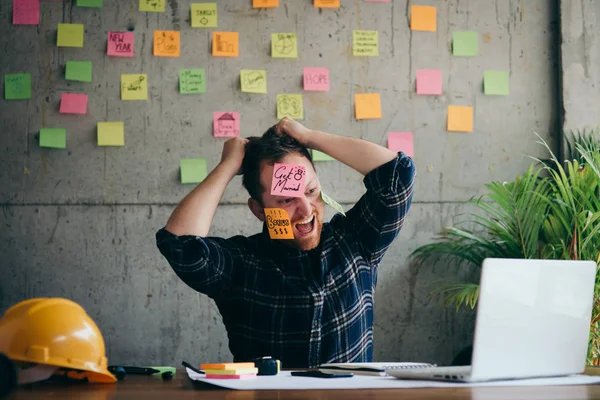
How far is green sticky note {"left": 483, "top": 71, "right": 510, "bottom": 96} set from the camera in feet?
10.3

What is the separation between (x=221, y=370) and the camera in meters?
1.35

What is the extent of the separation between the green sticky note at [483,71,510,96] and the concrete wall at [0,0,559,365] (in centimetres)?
3

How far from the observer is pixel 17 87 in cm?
299

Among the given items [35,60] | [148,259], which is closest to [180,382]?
[148,259]

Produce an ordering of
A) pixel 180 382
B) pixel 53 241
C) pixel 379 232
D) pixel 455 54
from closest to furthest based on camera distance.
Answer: pixel 180 382 → pixel 379 232 → pixel 53 241 → pixel 455 54

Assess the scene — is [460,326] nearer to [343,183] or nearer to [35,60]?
[343,183]

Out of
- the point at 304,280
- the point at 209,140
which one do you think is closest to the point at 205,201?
the point at 304,280

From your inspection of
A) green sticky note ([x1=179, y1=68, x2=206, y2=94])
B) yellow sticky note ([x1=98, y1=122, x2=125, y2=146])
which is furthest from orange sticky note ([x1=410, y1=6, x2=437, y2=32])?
yellow sticky note ([x1=98, y1=122, x2=125, y2=146])

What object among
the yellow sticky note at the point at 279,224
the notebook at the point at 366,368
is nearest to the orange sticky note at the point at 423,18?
the yellow sticky note at the point at 279,224

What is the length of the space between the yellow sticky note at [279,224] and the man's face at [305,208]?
1.6 inches

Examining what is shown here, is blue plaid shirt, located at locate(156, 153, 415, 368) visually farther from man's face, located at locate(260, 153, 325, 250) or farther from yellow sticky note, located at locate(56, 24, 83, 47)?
yellow sticky note, located at locate(56, 24, 83, 47)

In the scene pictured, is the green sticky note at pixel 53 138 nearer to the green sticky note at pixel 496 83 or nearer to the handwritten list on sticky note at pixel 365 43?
the handwritten list on sticky note at pixel 365 43

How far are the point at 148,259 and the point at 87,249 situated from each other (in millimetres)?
247

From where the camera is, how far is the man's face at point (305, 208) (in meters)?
1.96
